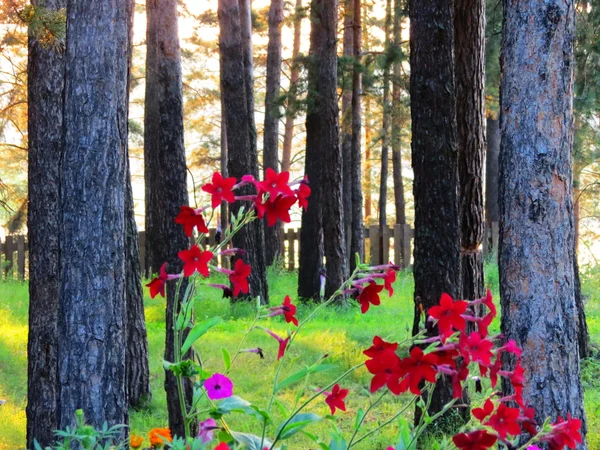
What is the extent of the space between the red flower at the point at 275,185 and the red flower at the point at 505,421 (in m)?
0.74

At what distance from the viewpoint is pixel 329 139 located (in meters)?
11.8

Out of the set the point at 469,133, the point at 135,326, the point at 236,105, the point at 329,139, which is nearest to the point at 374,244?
the point at 329,139

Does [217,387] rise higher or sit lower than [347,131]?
lower

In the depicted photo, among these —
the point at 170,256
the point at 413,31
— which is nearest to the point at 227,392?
the point at 170,256

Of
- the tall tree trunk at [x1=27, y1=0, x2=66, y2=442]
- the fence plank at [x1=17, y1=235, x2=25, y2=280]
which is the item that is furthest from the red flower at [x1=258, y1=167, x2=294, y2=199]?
the fence plank at [x1=17, y1=235, x2=25, y2=280]

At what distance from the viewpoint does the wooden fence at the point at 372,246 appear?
1873 centimetres

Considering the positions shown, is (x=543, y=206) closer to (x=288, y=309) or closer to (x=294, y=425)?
(x=288, y=309)

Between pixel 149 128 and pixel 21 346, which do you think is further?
pixel 149 128

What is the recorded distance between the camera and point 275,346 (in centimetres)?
920

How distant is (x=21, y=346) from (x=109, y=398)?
571cm

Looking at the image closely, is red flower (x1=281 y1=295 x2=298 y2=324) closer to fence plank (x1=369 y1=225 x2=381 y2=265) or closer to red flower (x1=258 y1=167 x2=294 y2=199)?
red flower (x1=258 y1=167 x2=294 y2=199)

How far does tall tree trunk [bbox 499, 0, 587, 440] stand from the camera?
3752 millimetres

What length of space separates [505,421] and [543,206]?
2.12 m

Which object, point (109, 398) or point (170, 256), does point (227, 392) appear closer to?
point (109, 398)
